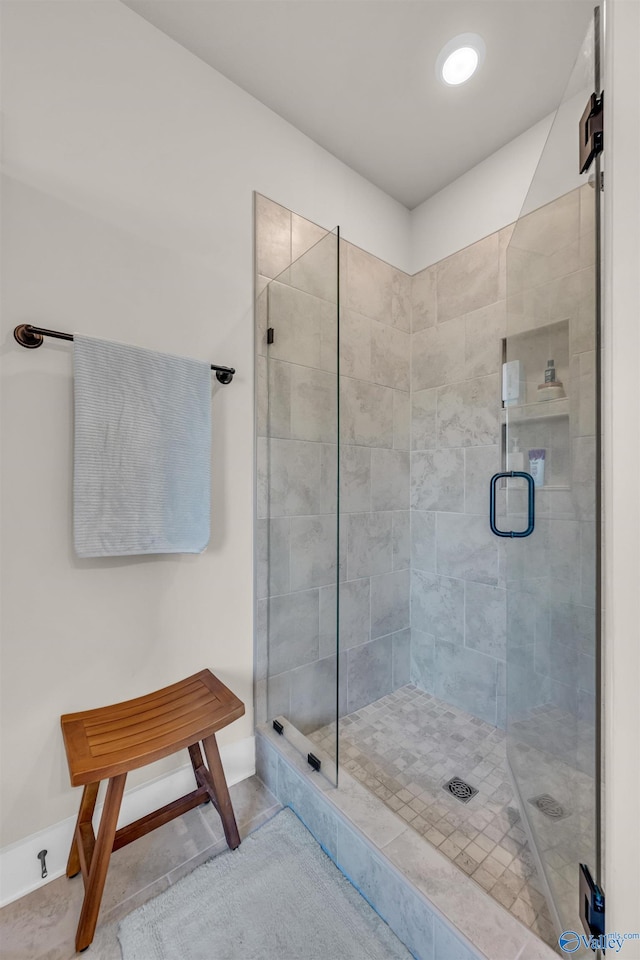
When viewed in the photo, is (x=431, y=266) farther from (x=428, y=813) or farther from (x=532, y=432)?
(x=428, y=813)

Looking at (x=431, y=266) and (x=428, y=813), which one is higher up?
(x=431, y=266)

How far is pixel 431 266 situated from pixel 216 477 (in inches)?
65.9

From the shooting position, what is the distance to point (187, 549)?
4.48 ft

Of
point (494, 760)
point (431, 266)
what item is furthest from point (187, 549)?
point (431, 266)

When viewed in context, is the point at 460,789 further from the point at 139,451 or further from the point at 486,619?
the point at 139,451

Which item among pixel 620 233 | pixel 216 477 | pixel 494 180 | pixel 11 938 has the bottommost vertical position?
pixel 11 938

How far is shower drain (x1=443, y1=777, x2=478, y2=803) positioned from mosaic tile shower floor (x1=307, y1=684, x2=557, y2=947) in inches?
0.7

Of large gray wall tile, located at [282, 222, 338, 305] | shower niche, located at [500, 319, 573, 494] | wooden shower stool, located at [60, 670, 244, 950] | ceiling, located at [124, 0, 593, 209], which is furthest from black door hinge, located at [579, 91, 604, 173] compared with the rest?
wooden shower stool, located at [60, 670, 244, 950]

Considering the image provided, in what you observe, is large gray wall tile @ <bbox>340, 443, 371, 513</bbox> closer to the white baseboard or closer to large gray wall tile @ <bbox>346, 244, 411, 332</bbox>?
large gray wall tile @ <bbox>346, 244, 411, 332</bbox>

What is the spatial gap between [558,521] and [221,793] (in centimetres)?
128

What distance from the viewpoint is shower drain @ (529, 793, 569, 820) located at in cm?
92

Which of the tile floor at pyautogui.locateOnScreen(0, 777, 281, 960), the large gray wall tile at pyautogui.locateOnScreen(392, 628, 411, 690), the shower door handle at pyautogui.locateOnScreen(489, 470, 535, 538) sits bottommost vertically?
the tile floor at pyautogui.locateOnScreen(0, 777, 281, 960)

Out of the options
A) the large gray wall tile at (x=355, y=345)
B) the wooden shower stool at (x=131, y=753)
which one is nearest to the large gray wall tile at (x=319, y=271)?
the large gray wall tile at (x=355, y=345)

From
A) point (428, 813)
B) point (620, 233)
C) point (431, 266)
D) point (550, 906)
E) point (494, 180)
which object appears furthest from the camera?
point (431, 266)
